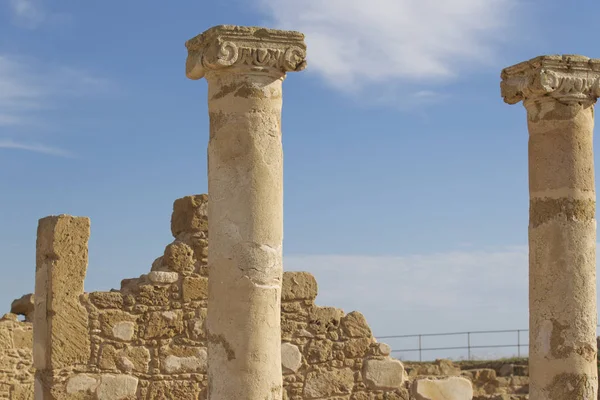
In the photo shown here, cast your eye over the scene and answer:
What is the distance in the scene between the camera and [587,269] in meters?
10.2

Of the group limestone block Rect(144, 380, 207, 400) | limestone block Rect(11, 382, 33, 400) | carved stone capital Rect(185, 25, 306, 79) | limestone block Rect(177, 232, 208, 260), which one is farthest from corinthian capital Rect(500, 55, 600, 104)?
limestone block Rect(11, 382, 33, 400)

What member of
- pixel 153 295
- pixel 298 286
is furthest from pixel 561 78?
pixel 153 295

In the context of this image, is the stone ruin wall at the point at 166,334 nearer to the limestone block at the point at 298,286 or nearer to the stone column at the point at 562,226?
the limestone block at the point at 298,286

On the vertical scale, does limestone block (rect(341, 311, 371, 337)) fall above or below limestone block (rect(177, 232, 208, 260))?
below

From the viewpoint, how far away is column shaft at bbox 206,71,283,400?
27.4 feet

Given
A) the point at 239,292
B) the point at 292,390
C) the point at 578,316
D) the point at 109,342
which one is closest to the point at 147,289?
the point at 109,342

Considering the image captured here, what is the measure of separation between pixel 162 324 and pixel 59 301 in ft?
3.78

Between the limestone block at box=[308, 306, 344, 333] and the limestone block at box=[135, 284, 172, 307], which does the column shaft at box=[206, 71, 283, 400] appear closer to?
the limestone block at box=[135, 284, 172, 307]

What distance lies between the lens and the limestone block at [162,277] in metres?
11.5

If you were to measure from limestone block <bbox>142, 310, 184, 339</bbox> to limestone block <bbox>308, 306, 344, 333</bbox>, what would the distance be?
1.51m

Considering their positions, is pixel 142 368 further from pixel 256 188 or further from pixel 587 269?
pixel 587 269

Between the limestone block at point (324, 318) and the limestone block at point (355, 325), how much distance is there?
9 centimetres

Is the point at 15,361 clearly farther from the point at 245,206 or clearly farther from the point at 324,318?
the point at 245,206

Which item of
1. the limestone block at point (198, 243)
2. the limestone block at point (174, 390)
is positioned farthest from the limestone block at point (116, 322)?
the limestone block at point (198, 243)
